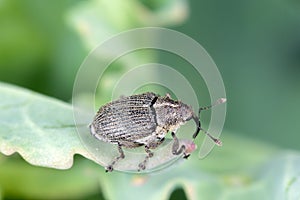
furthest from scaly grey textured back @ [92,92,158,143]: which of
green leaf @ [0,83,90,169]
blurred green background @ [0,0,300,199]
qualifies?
blurred green background @ [0,0,300,199]

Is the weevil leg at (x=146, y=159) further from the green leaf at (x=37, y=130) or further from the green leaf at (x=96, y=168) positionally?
the green leaf at (x=37, y=130)

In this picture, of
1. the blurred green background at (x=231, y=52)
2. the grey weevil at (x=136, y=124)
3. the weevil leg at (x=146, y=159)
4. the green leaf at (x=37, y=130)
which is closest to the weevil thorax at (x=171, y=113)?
the grey weevil at (x=136, y=124)

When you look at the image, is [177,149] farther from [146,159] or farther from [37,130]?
[37,130]

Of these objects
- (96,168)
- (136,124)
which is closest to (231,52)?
(96,168)

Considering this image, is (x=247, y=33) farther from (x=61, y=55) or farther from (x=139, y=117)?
(x=139, y=117)

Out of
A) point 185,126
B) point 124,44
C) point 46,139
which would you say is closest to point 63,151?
point 46,139

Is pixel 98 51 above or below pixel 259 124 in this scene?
above
